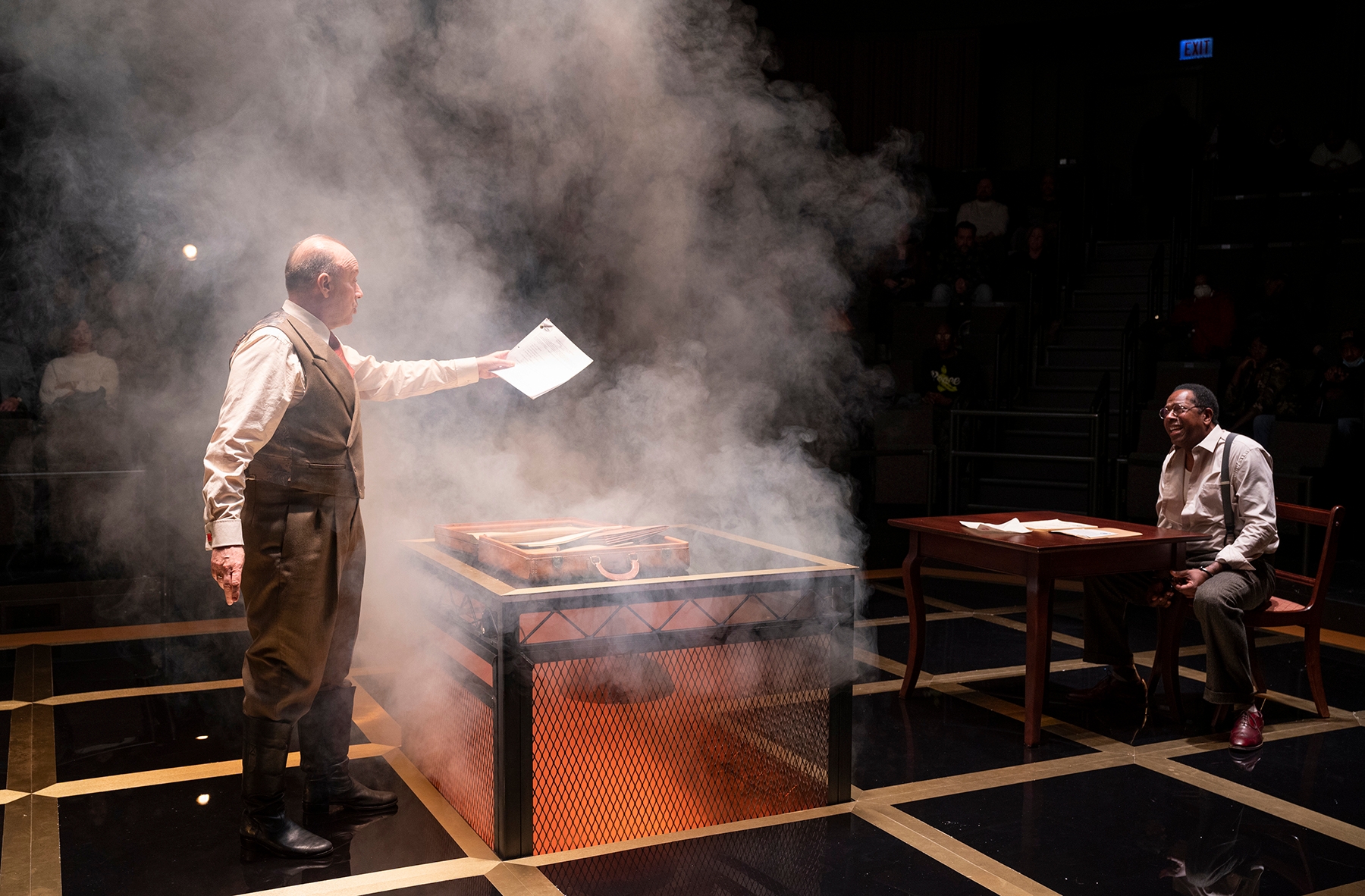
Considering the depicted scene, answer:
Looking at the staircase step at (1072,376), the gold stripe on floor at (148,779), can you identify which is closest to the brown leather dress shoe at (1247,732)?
the gold stripe on floor at (148,779)

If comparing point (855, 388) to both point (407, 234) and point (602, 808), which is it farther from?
point (602, 808)

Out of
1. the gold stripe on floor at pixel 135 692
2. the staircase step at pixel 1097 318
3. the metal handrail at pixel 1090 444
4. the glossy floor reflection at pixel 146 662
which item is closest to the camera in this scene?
the gold stripe on floor at pixel 135 692

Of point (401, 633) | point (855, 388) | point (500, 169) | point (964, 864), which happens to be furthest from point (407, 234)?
point (855, 388)

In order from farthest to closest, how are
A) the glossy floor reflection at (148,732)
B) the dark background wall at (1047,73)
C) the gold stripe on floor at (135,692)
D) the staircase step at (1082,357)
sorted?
the dark background wall at (1047,73), the staircase step at (1082,357), the gold stripe on floor at (135,692), the glossy floor reflection at (148,732)

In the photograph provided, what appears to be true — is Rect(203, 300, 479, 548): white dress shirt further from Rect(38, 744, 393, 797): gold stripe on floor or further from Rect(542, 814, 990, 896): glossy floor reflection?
Rect(542, 814, 990, 896): glossy floor reflection

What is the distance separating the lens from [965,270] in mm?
9250

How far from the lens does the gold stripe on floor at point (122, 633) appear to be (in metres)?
4.57

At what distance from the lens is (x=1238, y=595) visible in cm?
343

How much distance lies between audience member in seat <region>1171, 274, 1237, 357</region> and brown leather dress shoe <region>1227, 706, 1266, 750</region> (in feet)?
18.5

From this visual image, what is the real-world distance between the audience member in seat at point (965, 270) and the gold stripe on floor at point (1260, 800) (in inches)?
249

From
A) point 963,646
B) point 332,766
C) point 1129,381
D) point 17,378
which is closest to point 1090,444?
point 1129,381

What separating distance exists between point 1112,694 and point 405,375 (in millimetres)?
2758

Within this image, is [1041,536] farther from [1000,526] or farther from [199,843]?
[199,843]

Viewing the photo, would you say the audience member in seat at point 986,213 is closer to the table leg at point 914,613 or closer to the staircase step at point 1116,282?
the staircase step at point 1116,282
